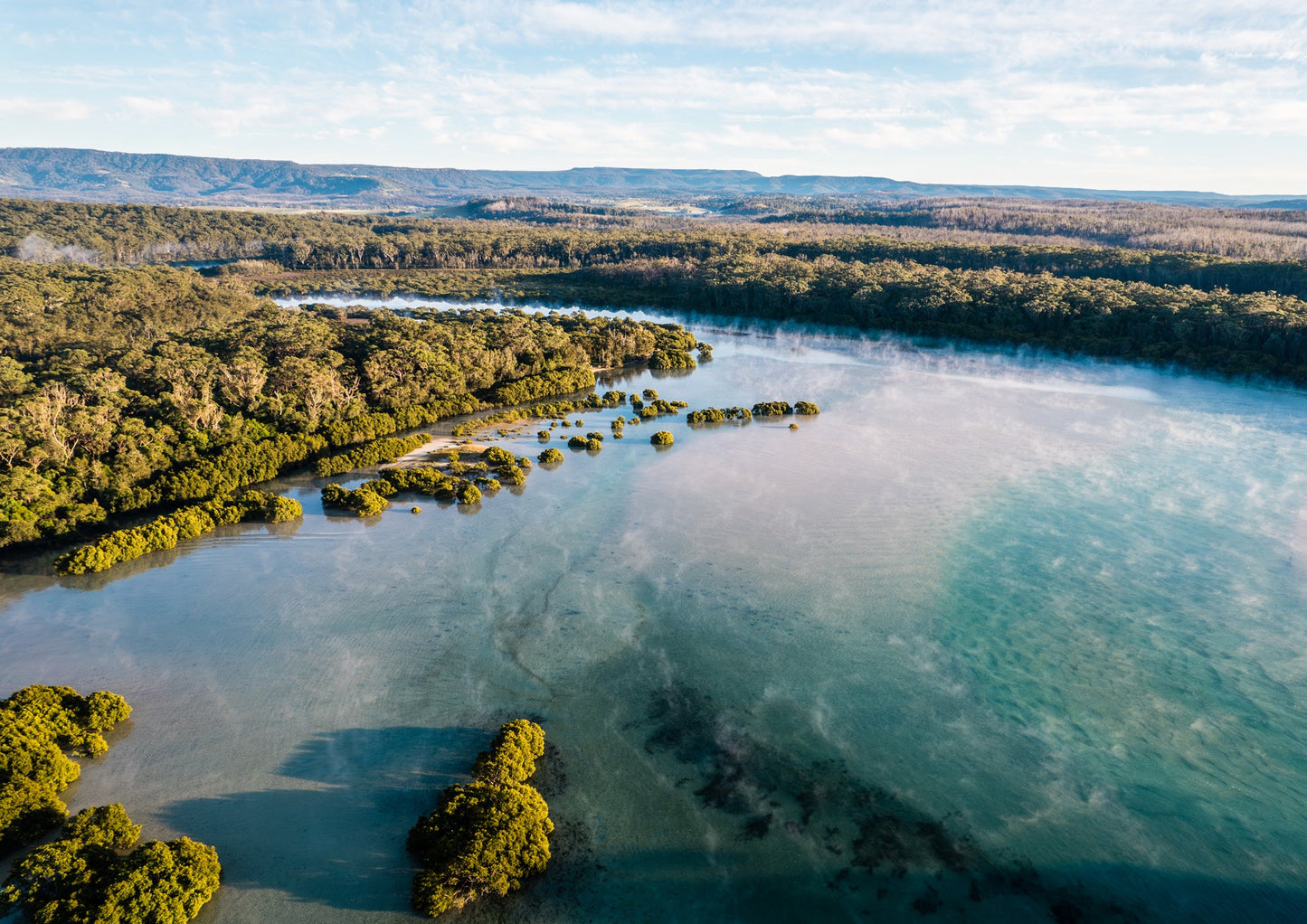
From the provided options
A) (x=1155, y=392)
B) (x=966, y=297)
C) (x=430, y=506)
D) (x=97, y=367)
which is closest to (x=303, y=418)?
(x=430, y=506)

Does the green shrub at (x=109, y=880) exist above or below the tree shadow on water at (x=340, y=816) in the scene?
above

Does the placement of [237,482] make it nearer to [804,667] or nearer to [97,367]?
[97,367]

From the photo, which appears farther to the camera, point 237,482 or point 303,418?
point 303,418

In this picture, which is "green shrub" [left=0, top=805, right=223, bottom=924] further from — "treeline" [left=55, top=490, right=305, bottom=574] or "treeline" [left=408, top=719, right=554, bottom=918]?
"treeline" [left=55, top=490, right=305, bottom=574]

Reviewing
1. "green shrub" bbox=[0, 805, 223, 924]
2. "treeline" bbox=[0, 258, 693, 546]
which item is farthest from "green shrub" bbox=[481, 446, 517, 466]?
"green shrub" bbox=[0, 805, 223, 924]

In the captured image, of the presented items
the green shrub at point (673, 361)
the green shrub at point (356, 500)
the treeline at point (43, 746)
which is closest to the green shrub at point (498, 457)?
the green shrub at point (356, 500)

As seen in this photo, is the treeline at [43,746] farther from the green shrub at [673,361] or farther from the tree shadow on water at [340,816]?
the green shrub at [673,361]
